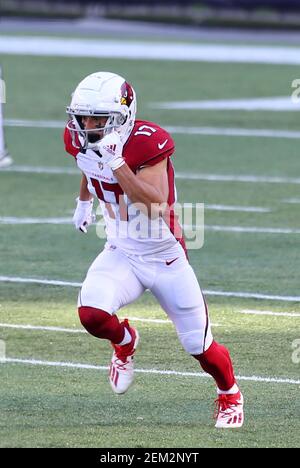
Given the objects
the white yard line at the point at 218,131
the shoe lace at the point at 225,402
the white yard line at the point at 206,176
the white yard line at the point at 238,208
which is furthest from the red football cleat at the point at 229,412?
the white yard line at the point at 218,131

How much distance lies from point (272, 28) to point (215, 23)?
1.53 m

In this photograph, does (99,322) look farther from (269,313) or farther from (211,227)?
(211,227)

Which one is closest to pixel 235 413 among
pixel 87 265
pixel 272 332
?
pixel 272 332

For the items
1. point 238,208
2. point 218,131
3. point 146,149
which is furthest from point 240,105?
point 146,149

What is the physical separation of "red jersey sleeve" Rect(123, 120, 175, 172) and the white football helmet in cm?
6

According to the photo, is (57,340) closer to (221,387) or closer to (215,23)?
(221,387)

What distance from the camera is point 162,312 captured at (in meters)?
8.50

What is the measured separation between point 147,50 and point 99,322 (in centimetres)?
2196

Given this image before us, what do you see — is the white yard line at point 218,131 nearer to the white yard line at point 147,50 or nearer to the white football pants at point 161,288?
the white yard line at point 147,50

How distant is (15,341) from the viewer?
771 centimetres

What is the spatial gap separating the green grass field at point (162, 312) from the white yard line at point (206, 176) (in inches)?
6.5

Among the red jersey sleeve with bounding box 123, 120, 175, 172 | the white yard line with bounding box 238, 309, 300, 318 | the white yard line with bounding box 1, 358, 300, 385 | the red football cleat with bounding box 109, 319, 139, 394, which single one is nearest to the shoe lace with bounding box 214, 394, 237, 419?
the red football cleat with bounding box 109, 319, 139, 394

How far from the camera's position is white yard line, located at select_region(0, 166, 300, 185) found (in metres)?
13.4

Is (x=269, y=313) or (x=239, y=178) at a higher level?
(x=269, y=313)
